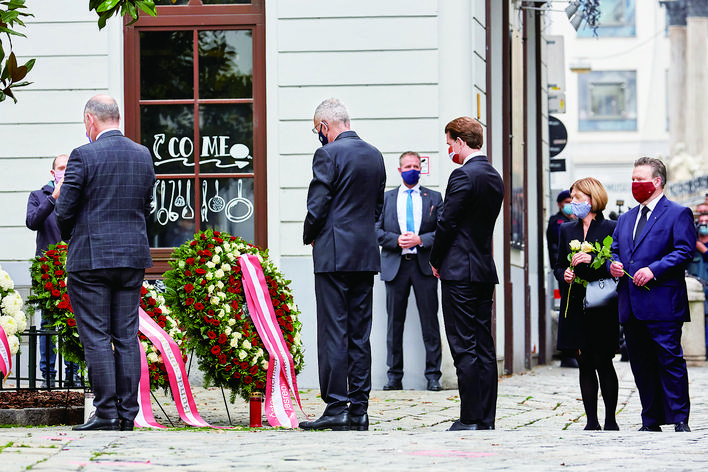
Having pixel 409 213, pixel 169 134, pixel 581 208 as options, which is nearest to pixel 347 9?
pixel 409 213

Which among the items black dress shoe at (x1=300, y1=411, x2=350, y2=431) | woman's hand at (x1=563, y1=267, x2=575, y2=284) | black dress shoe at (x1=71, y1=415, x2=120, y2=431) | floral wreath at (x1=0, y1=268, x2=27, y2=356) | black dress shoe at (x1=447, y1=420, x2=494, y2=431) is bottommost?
black dress shoe at (x1=447, y1=420, x2=494, y2=431)

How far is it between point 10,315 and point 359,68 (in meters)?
4.54

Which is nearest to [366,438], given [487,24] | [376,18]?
[376,18]

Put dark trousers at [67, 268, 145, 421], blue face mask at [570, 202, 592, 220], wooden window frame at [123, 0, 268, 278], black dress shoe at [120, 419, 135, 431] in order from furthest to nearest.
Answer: wooden window frame at [123, 0, 268, 278] → blue face mask at [570, 202, 592, 220] → black dress shoe at [120, 419, 135, 431] → dark trousers at [67, 268, 145, 421]

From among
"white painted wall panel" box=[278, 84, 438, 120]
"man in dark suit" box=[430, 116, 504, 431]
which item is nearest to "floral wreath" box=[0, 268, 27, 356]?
"man in dark suit" box=[430, 116, 504, 431]

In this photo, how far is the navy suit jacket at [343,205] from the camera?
26.0 ft

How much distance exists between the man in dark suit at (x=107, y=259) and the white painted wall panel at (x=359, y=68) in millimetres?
4299

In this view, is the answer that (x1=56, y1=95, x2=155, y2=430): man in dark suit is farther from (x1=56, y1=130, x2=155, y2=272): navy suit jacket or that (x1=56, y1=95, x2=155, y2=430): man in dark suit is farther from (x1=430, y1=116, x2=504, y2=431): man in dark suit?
(x1=430, y1=116, x2=504, y2=431): man in dark suit

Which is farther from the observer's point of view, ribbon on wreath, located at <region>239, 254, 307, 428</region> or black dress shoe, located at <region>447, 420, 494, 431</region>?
ribbon on wreath, located at <region>239, 254, 307, 428</region>

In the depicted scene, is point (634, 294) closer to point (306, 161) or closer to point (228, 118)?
point (306, 161)

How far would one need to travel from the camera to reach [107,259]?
7.55 meters

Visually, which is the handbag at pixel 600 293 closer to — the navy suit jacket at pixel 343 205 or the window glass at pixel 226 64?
the navy suit jacket at pixel 343 205

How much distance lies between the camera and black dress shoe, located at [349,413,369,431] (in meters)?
7.88

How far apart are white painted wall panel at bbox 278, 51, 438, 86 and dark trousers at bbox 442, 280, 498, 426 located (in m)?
4.16
